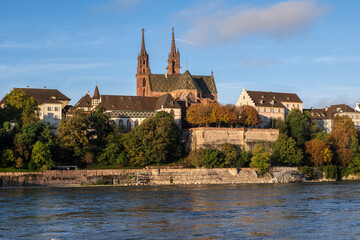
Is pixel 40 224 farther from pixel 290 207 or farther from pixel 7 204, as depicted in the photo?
pixel 290 207

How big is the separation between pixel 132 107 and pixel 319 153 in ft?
114

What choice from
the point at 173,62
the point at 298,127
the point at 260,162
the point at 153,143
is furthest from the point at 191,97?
the point at 260,162

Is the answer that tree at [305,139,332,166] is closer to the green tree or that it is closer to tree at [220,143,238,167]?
tree at [220,143,238,167]

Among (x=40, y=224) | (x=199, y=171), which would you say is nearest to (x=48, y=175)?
(x=199, y=171)

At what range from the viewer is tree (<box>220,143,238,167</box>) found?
80.8 metres

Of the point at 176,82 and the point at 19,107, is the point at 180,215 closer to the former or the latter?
the point at 19,107

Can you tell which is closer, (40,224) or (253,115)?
(40,224)

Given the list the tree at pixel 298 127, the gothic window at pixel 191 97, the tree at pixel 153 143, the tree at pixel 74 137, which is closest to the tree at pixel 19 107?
the tree at pixel 74 137

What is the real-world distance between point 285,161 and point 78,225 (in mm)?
53046

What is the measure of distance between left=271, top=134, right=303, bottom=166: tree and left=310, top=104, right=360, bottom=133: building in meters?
28.6

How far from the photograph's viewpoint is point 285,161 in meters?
82.9

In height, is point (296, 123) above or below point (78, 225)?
above

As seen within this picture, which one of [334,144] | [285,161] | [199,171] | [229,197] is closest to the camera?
[229,197]

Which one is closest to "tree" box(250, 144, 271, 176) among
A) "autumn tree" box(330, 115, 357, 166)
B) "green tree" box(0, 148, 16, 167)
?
"autumn tree" box(330, 115, 357, 166)
